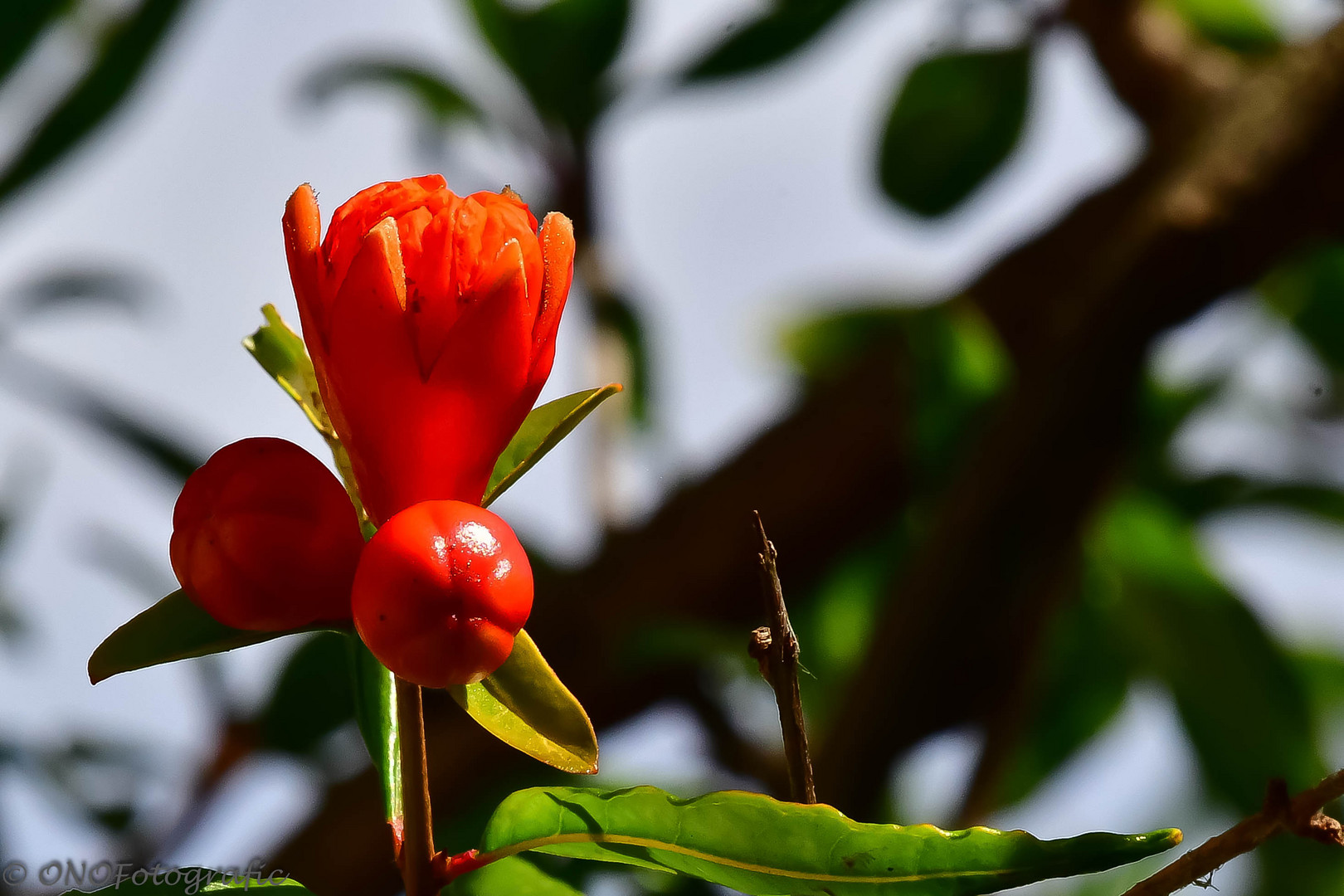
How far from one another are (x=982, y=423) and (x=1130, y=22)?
0.54m

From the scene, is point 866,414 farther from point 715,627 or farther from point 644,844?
point 644,844

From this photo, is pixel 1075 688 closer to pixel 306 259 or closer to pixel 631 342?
pixel 631 342

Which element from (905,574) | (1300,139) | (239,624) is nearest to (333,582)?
(239,624)

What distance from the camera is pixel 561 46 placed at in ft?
5.02

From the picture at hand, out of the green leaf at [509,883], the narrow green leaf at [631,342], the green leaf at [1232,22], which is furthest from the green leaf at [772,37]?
the green leaf at [509,883]

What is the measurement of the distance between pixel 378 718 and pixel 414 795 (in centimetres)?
8

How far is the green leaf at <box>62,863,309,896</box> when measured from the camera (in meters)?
0.36

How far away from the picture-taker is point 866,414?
1254 mm

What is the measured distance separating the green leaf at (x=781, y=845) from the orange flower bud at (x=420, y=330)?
0.11 metres

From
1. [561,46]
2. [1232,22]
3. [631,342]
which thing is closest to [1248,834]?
[631,342]

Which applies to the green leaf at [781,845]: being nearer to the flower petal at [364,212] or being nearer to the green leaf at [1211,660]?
the flower petal at [364,212]

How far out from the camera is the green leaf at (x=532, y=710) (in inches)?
14.0

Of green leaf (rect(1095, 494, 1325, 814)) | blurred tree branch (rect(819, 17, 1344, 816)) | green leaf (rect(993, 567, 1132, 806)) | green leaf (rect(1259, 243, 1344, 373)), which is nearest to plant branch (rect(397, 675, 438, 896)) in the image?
blurred tree branch (rect(819, 17, 1344, 816))

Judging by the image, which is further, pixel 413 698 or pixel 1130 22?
pixel 1130 22
